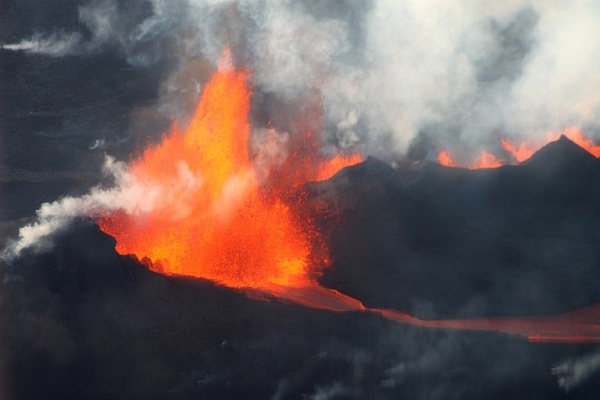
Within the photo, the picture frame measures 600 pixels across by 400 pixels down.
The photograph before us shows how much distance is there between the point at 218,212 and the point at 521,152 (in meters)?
9.73

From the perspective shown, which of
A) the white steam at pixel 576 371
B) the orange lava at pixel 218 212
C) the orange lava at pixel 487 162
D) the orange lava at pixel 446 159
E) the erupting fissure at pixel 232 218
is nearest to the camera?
the white steam at pixel 576 371

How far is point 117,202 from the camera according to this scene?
23.4m

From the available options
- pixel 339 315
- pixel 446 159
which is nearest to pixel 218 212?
pixel 339 315

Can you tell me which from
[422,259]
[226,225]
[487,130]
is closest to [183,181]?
[226,225]

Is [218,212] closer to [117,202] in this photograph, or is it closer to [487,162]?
[117,202]

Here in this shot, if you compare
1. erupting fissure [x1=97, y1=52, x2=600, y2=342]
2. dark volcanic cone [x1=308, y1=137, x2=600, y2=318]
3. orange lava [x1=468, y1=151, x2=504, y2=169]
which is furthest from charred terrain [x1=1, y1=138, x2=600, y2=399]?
orange lava [x1=468, y1=151, x2=504, y2=169]

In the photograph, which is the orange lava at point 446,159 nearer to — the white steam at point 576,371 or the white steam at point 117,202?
the white steam at point 117,202

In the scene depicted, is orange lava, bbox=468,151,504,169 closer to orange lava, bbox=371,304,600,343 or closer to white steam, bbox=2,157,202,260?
orange lava, bbox=371,304,600,343

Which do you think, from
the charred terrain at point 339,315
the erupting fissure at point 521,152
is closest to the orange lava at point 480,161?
the erupting fissure at point 521,152

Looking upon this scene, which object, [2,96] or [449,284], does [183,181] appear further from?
[449,284]

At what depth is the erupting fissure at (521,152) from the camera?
25.1 meters

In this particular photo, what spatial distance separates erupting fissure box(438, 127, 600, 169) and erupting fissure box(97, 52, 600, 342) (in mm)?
125

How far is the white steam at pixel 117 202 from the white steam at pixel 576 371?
11273 millimetres

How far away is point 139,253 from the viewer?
72.4 feet
